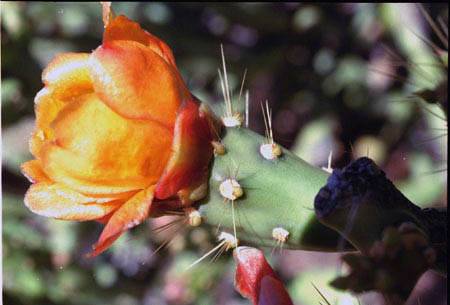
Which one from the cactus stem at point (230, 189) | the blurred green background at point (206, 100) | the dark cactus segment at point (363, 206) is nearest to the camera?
the dark cactus segment at point (363, 206)

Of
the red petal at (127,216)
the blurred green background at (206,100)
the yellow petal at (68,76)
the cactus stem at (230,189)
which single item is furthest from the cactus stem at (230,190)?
the blurred green background at (206,100)

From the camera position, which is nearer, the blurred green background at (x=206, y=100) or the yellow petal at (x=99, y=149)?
the yellow petal at (x=99, y=149)

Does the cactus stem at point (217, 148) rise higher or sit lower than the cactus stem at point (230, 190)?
higher

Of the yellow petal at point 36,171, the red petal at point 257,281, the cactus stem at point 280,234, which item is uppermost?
the yellow petal at point 36,171

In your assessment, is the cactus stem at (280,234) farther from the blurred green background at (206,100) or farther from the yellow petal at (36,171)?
the blurred green background at (206,100)

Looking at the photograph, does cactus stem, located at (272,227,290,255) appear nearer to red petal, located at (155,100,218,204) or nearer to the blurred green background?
red petal, located at (155,100,218,204)

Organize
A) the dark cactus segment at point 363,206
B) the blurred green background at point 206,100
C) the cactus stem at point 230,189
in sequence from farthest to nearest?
the blurred green background at point 206,100 < the cactus stem at point 230,189 < the dark cactus segment at point 363,206

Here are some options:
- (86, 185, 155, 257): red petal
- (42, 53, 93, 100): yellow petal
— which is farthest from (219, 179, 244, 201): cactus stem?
(42, 53, 93, 100): yellow petal

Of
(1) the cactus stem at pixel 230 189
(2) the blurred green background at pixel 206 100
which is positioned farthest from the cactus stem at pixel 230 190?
(2) the blurred green background at pixel 206 100
